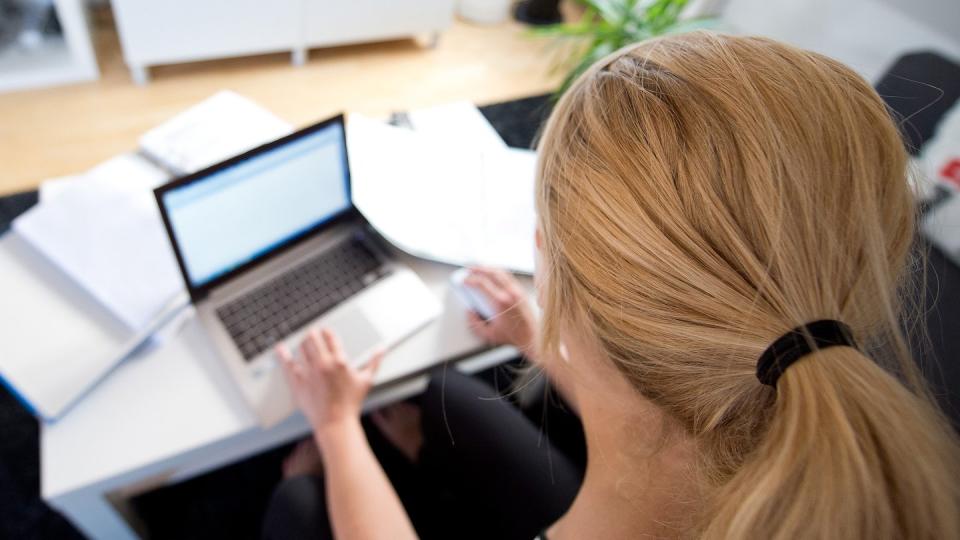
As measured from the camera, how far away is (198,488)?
3.91ft

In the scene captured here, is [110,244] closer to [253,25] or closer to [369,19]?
[253,25]

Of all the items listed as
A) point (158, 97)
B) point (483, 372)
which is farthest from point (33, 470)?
point (158, 97)

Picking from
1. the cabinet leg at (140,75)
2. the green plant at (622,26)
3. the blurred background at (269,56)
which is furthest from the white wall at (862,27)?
the cabinet leg at (140,75)

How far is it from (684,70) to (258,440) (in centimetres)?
77

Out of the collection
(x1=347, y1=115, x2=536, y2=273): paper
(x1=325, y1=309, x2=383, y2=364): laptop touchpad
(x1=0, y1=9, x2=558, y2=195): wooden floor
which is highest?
(x1=347, y1=115, x2=536, y2=273): paper

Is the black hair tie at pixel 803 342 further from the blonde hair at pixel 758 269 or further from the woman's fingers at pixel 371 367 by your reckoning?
the woman's fingers at pixel 371 367

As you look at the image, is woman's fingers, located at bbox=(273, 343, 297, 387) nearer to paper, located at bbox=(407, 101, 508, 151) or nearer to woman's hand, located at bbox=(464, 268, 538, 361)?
woman's hand, located at bbox=(464, 268, 538, 361)

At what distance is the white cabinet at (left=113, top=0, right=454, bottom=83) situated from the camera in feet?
6.09

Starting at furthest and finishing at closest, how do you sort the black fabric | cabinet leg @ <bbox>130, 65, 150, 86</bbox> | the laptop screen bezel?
cabinet leg @ <bbox>130, 65, 150, 86</bbox>
the black fabric
the laptop screen bezel

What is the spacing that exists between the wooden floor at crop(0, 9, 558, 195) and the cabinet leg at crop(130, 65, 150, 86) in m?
0.02

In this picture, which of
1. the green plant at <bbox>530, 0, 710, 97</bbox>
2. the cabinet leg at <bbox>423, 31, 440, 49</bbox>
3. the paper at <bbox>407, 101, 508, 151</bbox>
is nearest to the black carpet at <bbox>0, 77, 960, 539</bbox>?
the paper at <bbox>407, 101, 508, 151</bbox>

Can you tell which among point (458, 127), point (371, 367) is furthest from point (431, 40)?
point (371, 367)

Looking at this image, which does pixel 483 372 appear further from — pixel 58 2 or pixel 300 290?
pixel 58 2

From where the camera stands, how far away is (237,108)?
1.09 meters
